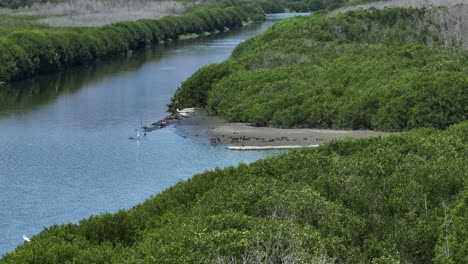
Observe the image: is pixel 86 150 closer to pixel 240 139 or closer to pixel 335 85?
pixel 240 139

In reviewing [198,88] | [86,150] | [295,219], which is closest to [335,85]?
[198,88]

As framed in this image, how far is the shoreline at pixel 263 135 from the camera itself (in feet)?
243

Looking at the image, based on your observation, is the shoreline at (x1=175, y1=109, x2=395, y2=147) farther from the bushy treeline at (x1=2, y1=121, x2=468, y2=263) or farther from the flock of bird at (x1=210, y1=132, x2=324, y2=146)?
the bushy treeline at (x1=2, y1=121, x2=468, y2=263)

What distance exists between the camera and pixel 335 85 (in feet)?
285

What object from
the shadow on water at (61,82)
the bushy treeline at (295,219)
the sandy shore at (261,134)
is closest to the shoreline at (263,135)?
the sandy shore at (261,134)

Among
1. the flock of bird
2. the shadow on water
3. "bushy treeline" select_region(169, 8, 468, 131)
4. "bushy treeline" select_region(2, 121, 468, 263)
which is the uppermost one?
"bushy treeline" select_region(2, 121, 468, 263)

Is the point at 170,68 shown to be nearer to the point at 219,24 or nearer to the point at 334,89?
the point at 334,89

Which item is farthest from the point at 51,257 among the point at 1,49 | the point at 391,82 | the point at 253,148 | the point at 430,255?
A: the point at 1,49

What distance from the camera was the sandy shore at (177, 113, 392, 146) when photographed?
7494cm

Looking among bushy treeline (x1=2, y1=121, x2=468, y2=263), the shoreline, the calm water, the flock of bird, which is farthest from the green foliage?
bushy treeline (x1=2, y1=121, x2=468, y2=263)

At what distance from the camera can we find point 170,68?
4862 inches

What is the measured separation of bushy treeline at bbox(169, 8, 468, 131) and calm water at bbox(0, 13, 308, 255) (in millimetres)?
5839

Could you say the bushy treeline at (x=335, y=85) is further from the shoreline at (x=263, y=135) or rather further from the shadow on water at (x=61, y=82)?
the shadow on water at (x=61, y=82)

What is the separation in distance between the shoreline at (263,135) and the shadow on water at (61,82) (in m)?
18.7
